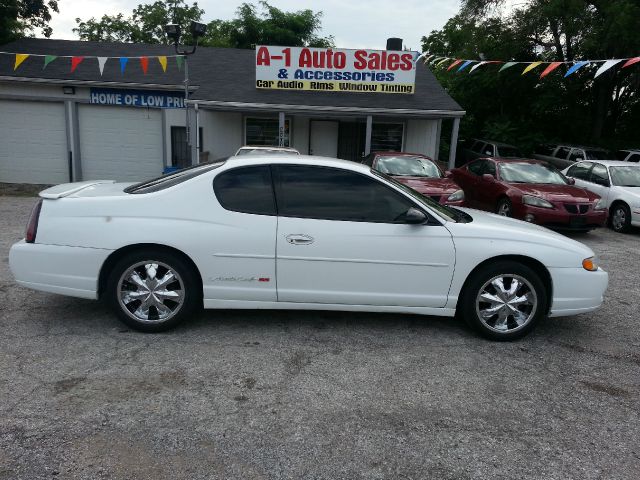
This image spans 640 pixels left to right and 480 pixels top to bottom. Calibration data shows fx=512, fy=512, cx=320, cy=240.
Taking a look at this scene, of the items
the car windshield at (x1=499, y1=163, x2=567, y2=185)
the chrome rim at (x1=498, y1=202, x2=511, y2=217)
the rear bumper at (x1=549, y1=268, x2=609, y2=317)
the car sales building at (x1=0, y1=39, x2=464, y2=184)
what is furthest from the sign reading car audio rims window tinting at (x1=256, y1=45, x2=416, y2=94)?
the rear bumper at (x1=549, y1=268, x2=609, y2=317)

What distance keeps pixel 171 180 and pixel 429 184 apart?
19.3 feet

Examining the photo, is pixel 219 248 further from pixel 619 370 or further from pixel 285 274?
pixel 619 370

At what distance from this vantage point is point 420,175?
1004 cm

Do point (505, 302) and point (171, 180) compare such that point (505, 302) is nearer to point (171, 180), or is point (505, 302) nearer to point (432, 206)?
point (432, 206)

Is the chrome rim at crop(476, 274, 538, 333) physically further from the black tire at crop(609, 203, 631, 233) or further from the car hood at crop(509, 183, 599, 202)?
the black tire at crop(609, 203, 631, 233)

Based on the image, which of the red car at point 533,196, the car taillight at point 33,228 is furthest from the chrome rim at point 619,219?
the car taillight at point 33,228

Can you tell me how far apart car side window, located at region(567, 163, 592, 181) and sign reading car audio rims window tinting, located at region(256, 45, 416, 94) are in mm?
4986

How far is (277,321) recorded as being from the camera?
4695 mm

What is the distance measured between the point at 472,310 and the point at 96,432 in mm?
3011

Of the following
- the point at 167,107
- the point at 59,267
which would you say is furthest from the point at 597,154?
the point at 59,267

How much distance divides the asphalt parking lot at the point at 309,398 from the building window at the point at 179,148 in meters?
11.0

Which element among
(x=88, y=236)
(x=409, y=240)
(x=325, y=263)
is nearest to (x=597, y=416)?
(x=409, y=240)

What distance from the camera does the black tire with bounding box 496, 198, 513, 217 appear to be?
9789 mm

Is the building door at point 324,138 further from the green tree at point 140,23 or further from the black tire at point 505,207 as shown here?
the green tree at point 140,23
